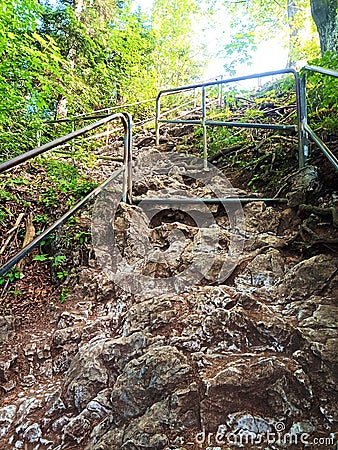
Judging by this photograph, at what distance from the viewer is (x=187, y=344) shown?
1535 mm

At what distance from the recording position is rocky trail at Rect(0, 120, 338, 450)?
1.17 metres

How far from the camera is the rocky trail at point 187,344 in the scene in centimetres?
117

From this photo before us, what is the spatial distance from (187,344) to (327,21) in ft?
15.2

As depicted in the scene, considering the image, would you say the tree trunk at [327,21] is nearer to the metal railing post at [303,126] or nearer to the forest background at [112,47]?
the forest background at [112,47]

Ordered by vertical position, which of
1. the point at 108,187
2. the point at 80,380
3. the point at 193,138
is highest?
the point at 193,138

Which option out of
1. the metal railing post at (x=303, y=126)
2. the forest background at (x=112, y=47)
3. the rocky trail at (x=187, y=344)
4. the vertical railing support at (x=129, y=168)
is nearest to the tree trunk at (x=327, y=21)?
the forest background at (x=112, y=47)

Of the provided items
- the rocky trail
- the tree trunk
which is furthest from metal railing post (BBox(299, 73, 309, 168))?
the tree trunk

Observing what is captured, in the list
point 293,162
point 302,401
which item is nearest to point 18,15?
point 293,162

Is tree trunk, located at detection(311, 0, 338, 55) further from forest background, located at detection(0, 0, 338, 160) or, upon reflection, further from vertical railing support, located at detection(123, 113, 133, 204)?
vertical railing support, located at detection(123, 113, 133, 204)

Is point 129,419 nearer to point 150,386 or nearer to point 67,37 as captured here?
point 150,386

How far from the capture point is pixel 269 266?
2.04 metres

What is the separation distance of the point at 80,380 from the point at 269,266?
4.07ft

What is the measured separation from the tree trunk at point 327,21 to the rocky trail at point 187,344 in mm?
2648

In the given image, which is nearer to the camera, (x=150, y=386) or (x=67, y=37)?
(x=150, y=386)
